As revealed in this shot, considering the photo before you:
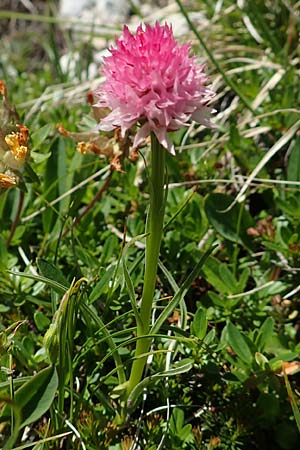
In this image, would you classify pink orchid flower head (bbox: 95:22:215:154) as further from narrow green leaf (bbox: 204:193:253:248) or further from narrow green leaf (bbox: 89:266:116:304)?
narrow green leaf (bbox: 204:193:253:248)

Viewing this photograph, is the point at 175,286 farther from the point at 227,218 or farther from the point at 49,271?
the point at 227,218

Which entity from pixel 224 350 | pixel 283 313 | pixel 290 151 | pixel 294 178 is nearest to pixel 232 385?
pixel 224 350

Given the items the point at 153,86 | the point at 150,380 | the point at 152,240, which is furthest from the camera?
the point at 150,380

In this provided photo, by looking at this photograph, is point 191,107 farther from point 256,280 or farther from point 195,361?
point 256,280

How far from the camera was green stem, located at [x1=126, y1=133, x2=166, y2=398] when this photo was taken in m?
1.20

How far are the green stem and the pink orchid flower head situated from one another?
6cm

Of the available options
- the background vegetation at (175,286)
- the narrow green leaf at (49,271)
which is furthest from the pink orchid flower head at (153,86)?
the narrow green leaf at (49,271)

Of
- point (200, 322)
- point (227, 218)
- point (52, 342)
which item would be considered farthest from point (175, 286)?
point (227, 218)

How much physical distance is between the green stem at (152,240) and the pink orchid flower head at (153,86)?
0.06m

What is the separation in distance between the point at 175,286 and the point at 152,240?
0.23 meters

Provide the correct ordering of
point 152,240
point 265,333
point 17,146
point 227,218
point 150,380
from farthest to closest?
point 227,218, point 265,333, point 17,146, point 150,380, point 152,240

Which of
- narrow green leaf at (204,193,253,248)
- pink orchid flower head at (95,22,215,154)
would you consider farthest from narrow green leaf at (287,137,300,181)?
pink orchid flower head at (95,22,215,154)

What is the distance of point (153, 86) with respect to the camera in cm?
111

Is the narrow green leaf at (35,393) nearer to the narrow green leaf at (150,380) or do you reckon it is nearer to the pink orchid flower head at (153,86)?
the narrow green leaf at (150,380)
